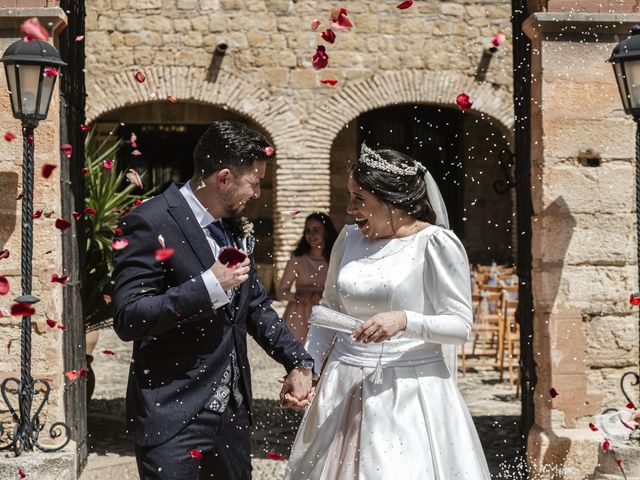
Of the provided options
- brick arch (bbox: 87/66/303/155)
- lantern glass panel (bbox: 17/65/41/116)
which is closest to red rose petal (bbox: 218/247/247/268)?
lantern glass panel (bbox: 17/65/41/116)

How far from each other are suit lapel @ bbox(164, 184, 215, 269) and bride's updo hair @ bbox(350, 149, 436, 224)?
757 mm

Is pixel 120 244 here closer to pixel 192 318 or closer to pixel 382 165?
pixel 192 318

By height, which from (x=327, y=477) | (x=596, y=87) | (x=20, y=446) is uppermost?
(x=596, y=87)

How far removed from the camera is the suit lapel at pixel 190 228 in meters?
3.07

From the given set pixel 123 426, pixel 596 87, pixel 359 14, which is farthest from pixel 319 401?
pixel 359 14

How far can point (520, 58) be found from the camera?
235 inches

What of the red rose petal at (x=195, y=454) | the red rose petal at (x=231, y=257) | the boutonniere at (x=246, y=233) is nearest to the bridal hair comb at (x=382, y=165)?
the boutonniere at (x=246, y=233)

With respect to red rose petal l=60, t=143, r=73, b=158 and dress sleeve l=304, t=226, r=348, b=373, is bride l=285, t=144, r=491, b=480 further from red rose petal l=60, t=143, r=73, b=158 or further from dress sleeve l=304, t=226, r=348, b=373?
red rose petal l=60, t=143, r=73, b=158

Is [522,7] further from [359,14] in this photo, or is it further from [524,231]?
[359,14]

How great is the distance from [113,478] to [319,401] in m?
2.58

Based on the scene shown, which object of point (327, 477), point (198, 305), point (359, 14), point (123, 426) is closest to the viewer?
point (198, 305)

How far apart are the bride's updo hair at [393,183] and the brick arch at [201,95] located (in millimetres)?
10389

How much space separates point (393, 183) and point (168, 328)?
1.11 m

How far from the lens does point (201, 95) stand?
13.7 meters
